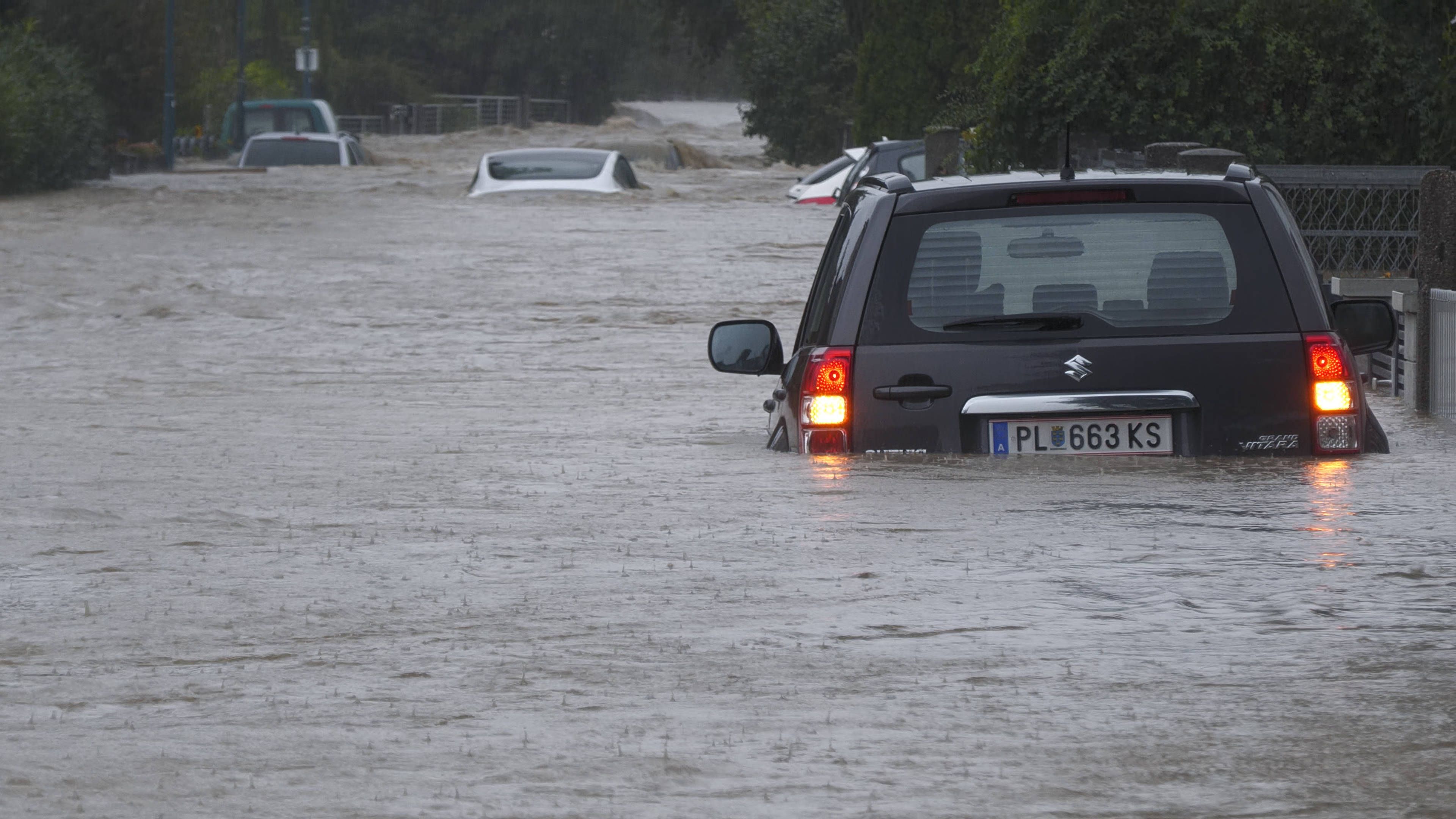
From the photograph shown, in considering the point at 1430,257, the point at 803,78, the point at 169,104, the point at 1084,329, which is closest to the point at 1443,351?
the point at 1430,257

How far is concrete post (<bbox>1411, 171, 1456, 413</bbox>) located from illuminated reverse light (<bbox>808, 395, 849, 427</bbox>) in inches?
211

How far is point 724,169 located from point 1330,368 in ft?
141

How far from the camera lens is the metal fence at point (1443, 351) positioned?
11.5 m

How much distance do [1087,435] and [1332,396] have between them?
2.22 feet

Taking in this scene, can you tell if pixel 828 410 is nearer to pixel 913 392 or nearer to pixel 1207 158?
pixel 913 392

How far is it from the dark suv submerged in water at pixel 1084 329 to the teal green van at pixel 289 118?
43.6 meters

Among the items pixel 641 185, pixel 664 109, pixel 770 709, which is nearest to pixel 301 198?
pixel 641 185

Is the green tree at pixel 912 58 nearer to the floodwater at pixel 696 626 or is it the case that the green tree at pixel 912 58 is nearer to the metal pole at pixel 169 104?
the metal pole at pixel 169 104

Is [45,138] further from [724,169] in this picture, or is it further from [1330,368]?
[1330,368]

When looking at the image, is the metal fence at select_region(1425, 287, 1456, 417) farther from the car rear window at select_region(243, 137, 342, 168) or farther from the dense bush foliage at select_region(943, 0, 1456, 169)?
the car rear window at select_region(243, 137, 342, 168)

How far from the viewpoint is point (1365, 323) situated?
23.5 ft

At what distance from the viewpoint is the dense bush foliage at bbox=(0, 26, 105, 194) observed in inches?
1481

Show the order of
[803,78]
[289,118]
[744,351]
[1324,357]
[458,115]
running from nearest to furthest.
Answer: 1. [1324,357]
2. [744,351]
3. [289,118]
4. [803,78]
5. [458,115]

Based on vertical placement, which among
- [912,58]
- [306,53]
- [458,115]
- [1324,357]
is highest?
[912,58]
